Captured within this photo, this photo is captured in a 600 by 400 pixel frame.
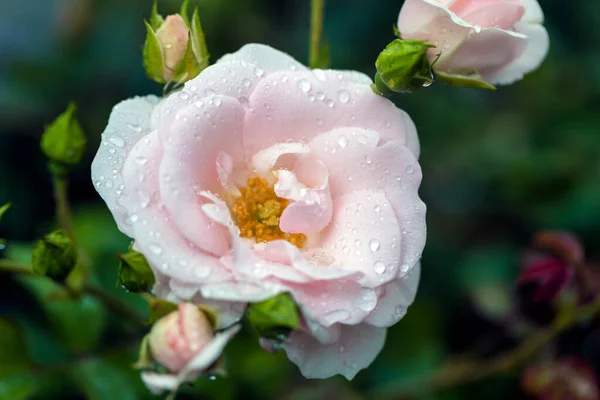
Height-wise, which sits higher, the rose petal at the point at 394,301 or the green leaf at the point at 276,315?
the green leaf at the point at 276,315

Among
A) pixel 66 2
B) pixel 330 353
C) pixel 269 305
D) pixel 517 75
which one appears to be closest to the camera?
pixel 269 305

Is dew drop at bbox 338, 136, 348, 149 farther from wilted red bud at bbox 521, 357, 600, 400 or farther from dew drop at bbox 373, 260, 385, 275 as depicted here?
wilted red bud at bbox 521, 357, 600, 400

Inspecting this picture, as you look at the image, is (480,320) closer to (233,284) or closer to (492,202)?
(492,202)

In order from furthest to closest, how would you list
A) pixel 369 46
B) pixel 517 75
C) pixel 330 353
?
pixel 369 46 → pixel 517 75 → pixel 330 353

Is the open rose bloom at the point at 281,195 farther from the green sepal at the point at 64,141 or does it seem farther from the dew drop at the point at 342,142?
the green sepal at the point at 64,141


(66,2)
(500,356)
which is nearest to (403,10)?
(500,356)

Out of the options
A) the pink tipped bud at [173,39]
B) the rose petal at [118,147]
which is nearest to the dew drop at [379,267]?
the rose petal at [118,147]

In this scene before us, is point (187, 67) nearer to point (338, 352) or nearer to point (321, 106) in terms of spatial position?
point (321, 106)
